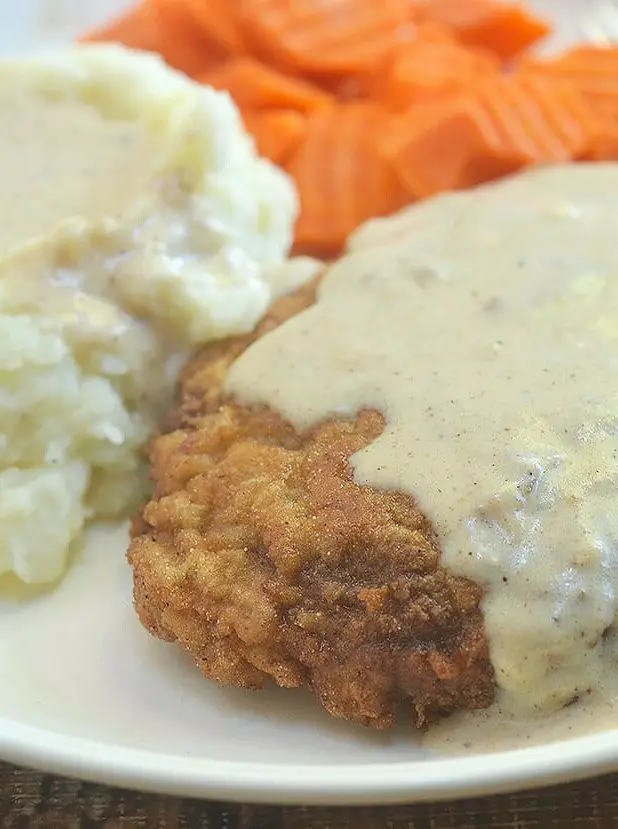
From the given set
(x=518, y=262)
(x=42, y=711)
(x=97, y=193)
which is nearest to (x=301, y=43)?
(x=97, y=193)

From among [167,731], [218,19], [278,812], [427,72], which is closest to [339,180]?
[427,72]

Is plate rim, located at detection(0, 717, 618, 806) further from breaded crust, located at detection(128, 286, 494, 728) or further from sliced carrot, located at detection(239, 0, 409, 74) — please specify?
sliced carrot, located at detection(239, 0, 409, 74)

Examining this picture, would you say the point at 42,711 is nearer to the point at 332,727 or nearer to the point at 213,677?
the point at 213,677

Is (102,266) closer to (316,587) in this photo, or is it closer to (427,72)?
(316,587)

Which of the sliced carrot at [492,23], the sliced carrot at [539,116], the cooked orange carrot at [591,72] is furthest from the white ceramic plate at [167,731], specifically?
the sliced carrot at [492,23]

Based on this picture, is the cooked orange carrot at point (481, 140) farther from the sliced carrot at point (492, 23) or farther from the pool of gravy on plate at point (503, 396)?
the sliced carrot at point (492, 23)

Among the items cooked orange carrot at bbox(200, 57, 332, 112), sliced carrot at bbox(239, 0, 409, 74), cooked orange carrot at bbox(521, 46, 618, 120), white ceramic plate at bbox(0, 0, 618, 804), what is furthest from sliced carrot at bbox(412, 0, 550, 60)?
white ceramic plate at bbox(0, 0, 618, 804)
